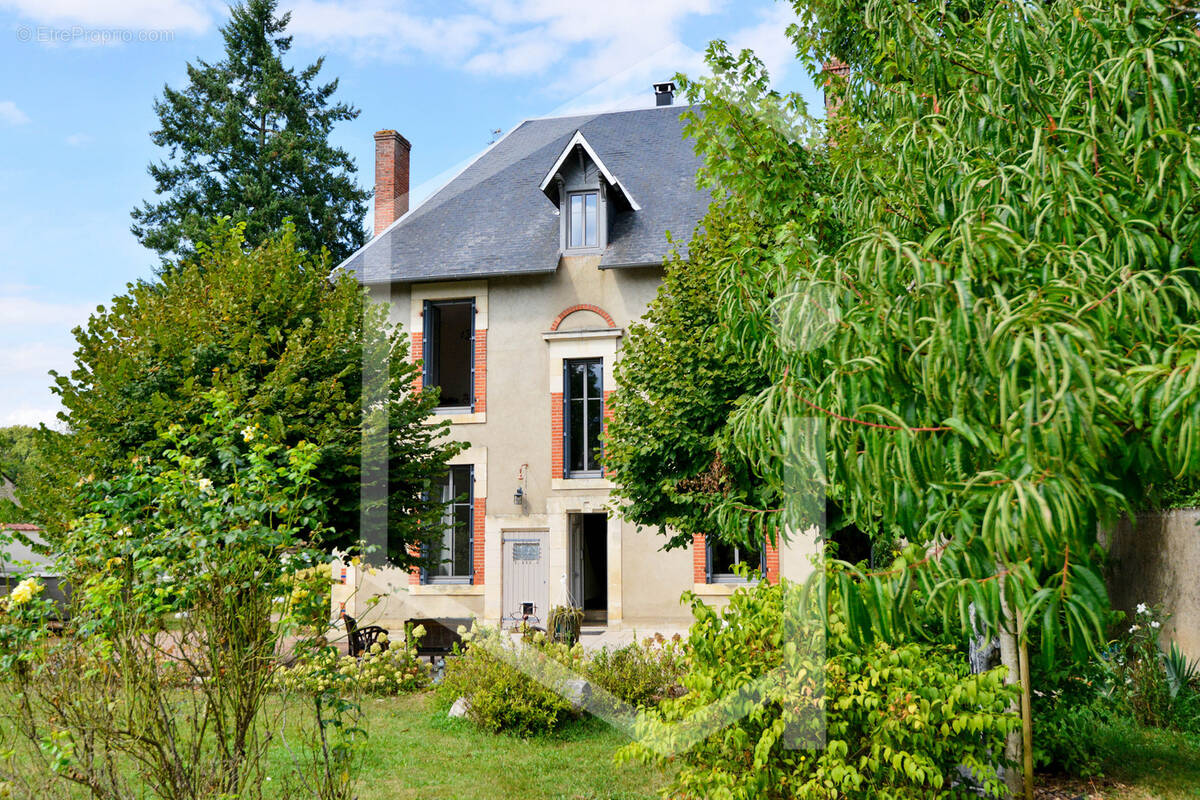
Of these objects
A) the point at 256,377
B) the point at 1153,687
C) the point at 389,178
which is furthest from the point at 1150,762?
the point at 389,178

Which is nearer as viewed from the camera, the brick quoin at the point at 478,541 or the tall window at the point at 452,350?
the brick quoin at the point at 478,541

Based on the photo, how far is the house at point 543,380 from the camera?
14273mm

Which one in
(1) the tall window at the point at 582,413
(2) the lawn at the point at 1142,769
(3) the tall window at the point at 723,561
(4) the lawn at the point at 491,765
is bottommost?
(4) the lawn at the point at 491,765

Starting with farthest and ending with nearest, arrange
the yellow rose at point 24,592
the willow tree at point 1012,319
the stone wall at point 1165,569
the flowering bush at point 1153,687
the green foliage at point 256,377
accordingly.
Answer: the green foliage at point 256,377 → the stone wall at point 1165,569 → the flowering bush at point 1153,687 → the yellow rose at point 24,592 → the willow tree at point 1012,319

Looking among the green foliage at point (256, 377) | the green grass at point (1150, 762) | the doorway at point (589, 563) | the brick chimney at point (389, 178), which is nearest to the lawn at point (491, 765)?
the green foliage at point (256, 377)

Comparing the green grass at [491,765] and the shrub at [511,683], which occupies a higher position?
the shrub at [511,683]

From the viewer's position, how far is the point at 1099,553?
2.09 m

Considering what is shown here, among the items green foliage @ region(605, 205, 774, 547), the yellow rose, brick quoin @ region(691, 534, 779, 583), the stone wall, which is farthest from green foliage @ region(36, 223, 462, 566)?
the stone wall

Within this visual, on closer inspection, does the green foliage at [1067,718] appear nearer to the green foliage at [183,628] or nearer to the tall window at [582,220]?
the green foliage at [183,628]

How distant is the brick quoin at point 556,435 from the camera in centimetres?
1458

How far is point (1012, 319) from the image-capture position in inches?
67.9

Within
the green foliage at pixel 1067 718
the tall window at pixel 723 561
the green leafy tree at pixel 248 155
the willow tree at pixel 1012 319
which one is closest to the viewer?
the willow tree at pixel 1012 319

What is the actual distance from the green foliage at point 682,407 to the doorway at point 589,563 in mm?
5578

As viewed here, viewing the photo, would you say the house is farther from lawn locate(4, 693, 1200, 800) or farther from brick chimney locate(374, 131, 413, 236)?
lawn locate(4, 693, 1200, 800)
